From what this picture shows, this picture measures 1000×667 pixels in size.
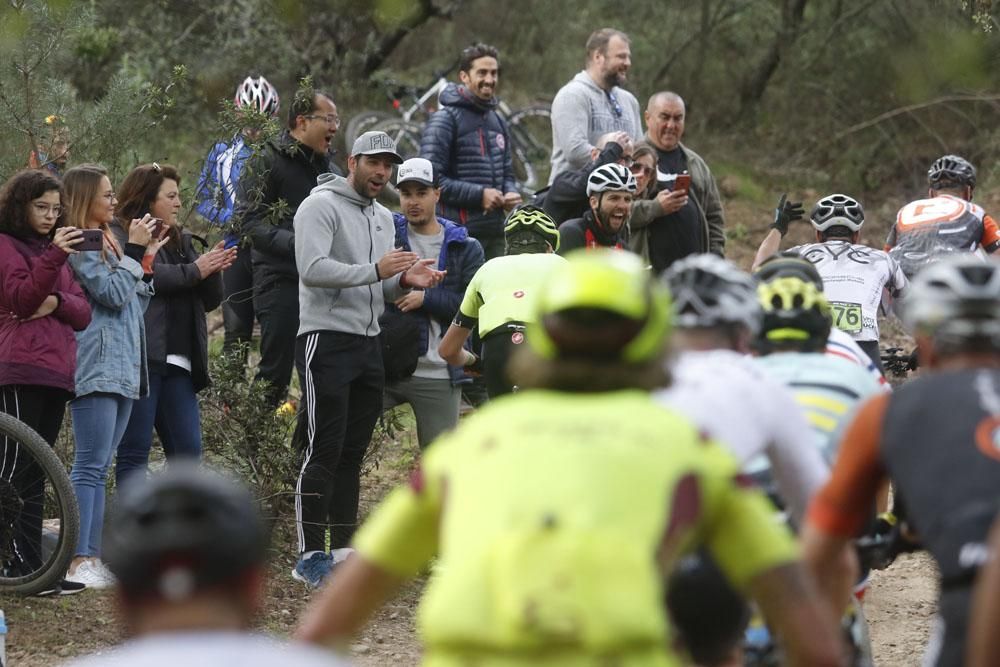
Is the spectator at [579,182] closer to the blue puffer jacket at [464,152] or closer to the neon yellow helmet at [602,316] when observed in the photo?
the blue puffer jacket at [464,152]

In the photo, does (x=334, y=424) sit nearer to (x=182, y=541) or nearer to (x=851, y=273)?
(x=851, y=273)

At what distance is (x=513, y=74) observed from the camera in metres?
18.2

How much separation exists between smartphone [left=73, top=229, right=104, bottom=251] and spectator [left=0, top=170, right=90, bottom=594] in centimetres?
12

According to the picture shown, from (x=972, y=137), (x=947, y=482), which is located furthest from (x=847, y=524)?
(x=972, y=137)

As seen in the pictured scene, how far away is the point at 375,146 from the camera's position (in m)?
8.63

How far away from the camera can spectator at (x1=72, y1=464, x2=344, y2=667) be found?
2598 mm

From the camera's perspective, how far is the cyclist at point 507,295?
26.3ft

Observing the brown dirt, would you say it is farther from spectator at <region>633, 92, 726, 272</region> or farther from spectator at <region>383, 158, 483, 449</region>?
spectator at <region>633, 92, 726, 272</region>

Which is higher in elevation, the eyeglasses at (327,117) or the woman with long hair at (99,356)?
the eyeglasses at (327,117)

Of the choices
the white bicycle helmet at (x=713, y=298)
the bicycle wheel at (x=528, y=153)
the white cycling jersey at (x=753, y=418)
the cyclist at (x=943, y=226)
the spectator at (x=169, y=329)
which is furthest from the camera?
the bicycle wheel at (x=528, y=153)

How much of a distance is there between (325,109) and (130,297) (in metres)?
1.89

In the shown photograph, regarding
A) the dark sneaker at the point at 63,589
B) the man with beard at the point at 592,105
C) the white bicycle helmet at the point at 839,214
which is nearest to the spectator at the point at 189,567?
the dark sneaker at the point at 63,589

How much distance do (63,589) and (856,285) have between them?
14.6 feet

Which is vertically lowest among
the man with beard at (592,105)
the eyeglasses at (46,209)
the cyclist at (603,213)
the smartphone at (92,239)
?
the smartphone at (92,239)
